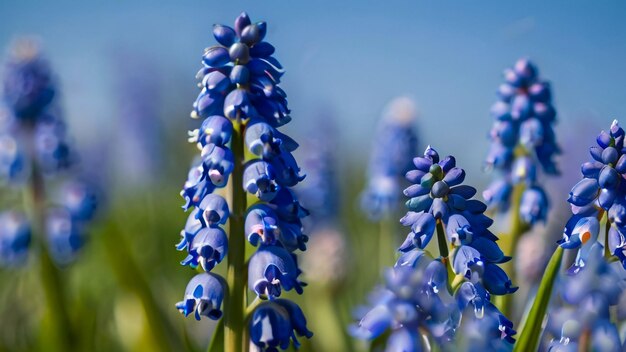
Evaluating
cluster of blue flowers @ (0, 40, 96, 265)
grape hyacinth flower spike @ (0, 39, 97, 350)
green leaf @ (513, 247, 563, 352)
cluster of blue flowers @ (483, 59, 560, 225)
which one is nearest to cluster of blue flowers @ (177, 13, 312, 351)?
green leaf @ (513, 247, 563, 352)

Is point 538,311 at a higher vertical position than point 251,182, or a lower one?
lower

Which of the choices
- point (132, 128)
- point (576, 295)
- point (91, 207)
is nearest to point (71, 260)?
point (91, 207)

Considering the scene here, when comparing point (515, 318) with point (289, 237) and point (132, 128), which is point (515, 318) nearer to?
point (289, 237)

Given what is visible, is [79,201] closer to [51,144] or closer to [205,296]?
[51,144]

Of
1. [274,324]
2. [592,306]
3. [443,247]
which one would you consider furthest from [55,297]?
[592,306]

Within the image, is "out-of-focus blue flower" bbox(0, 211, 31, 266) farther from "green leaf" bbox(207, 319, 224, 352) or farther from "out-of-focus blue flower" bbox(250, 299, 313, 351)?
"out-of-focus blue flower" bbox(250, 299, 313, 351)

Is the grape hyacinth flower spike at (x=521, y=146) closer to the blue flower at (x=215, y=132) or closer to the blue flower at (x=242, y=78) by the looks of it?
the blue flower at (x=242, y=78)
